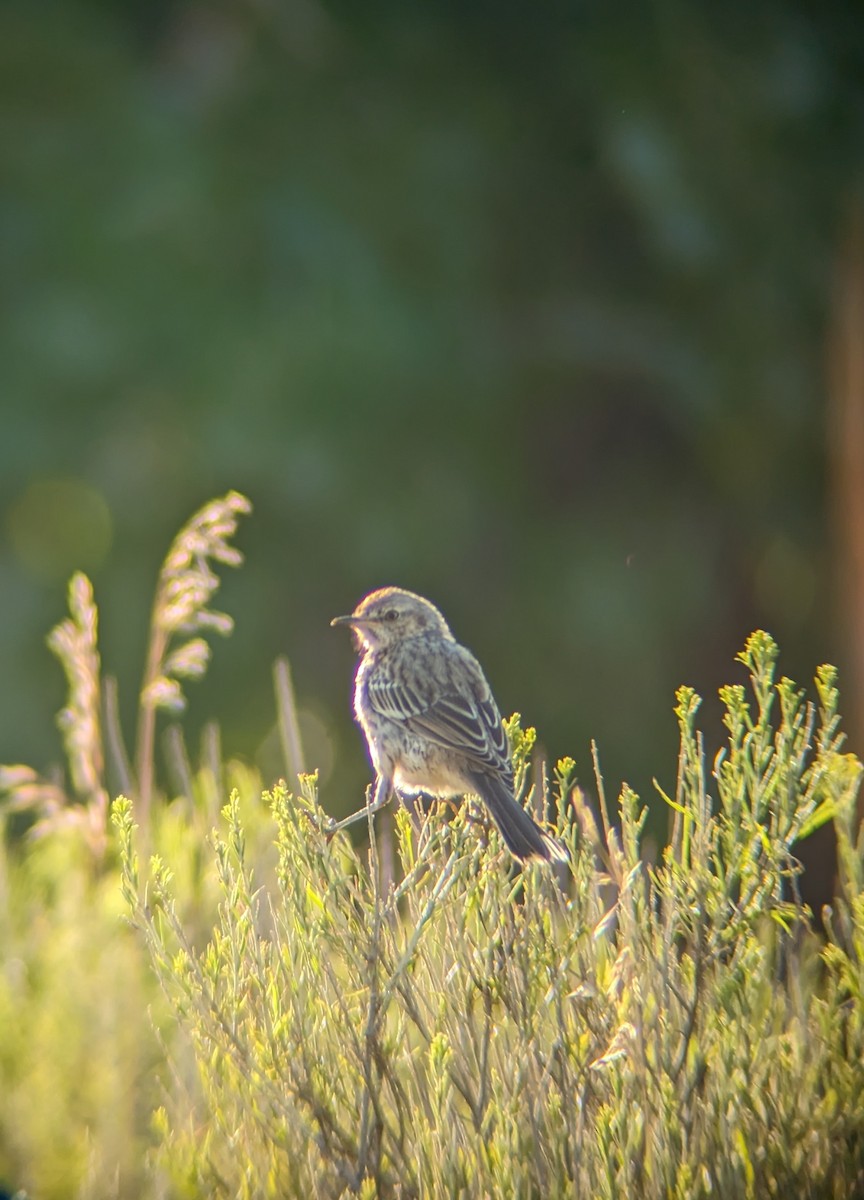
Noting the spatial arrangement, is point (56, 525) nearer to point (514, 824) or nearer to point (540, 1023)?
point (514, 824)

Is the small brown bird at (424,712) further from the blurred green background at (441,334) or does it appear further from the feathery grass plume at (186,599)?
the blurred green background at (441,334)

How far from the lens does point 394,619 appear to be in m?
4.19

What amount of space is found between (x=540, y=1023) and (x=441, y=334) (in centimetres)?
728

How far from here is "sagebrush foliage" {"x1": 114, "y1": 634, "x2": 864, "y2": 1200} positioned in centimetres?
249

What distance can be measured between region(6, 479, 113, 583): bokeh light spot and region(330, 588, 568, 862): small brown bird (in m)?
5.11

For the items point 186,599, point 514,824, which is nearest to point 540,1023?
point 514,824

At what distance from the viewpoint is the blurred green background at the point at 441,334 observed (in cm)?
865

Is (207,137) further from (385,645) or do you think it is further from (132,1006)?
(132,1006)

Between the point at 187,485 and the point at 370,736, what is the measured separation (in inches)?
214

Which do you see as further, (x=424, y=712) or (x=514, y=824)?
(x=424, y=712)

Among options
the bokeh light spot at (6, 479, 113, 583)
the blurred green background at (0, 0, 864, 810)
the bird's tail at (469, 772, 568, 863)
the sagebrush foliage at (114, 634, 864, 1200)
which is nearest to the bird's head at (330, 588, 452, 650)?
the bird's tail at (469, 772, 568, 863)

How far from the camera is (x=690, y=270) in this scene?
30.6 ft

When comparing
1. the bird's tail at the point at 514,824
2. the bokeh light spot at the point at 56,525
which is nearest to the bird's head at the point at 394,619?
the bird's tail at the point at 514,824

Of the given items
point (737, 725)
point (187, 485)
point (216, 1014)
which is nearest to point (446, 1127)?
point (216, 1014)
